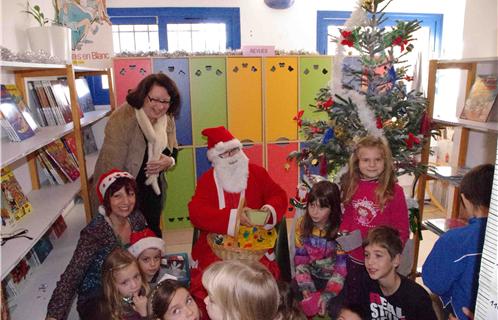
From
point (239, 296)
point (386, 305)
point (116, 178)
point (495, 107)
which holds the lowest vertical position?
point (386, 305)

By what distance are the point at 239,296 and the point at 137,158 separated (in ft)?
5.12

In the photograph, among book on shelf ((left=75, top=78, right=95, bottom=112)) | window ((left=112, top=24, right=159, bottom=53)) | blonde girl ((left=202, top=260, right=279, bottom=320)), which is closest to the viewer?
blonde girl ((left=202, top=260, right=279, bottom=320))

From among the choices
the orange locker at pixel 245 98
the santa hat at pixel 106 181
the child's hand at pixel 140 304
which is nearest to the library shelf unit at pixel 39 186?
the santa hat at pixel 106 181

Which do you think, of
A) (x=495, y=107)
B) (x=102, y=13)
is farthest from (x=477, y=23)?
(x=102, y=13)

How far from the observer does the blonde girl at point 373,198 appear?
7.50 feet

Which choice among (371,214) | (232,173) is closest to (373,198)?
(371,214)

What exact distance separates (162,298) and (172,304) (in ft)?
0.18

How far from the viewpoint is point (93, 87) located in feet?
14.7

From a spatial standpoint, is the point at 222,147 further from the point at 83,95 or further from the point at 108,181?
the point at 83,95

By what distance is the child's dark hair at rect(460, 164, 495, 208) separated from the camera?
1.63m

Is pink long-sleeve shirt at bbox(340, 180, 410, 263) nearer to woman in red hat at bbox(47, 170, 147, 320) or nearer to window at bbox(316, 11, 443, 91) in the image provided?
woman in red hat at bbox(47, 170, 147, 320)

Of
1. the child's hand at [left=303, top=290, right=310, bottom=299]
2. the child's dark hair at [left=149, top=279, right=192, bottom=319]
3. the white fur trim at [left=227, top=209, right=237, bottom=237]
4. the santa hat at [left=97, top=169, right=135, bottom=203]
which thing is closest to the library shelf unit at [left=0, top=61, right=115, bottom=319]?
the santa hat at [left=97, top=169, right=135, bottom=203]

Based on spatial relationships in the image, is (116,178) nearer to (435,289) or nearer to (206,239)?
(206,239)

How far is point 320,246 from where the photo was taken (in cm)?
229
